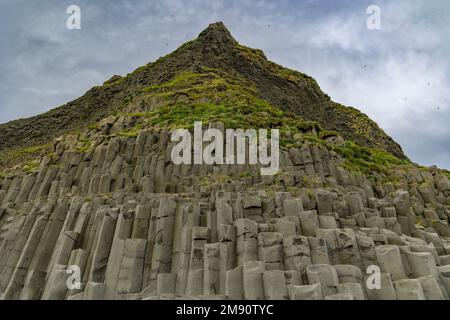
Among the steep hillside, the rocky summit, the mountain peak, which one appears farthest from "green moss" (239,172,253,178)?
the mountain peak

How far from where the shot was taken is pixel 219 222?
12.4 meters

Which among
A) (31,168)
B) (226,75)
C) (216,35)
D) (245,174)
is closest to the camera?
(245,174)

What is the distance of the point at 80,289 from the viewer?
36.2 ft

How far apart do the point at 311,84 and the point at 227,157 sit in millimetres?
39996

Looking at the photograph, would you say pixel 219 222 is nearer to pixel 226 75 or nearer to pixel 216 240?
pixel 216 240

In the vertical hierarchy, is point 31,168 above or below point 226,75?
below

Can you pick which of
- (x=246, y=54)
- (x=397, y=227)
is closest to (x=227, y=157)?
(x=397, y=227)

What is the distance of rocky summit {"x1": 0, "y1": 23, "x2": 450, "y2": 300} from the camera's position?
9562 mm

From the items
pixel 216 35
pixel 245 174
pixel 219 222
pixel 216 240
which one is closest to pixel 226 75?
pixel 216 35

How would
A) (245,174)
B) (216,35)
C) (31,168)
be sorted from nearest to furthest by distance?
(245,174) < (31,168) < (216,35)

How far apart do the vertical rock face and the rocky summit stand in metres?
0.04

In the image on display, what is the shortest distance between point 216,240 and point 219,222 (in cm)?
86

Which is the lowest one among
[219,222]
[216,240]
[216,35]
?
[216,240]

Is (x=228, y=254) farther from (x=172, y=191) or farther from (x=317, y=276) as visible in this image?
(x=172, y=191)
